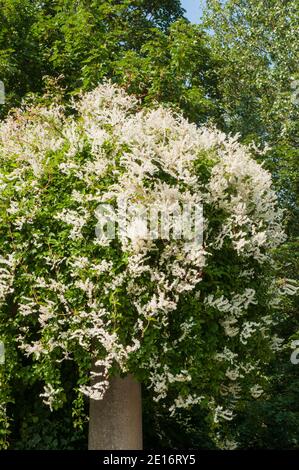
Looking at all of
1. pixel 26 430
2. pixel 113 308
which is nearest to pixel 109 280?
pixel 113 308

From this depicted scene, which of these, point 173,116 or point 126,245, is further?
point 173,116

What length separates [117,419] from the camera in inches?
314

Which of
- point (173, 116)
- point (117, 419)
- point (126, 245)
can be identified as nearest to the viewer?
point (126, 245)

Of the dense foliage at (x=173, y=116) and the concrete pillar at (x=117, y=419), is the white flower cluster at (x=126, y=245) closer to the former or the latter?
the dense foliage at (x=173, y=116)

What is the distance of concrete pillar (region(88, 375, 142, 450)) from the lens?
26.1 ft

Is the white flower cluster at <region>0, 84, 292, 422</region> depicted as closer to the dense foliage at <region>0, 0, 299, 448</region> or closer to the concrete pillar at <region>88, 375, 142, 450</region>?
the dense foliage at <region>0, 0, 299, 448</region>

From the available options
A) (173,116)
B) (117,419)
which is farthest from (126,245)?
(173,116)

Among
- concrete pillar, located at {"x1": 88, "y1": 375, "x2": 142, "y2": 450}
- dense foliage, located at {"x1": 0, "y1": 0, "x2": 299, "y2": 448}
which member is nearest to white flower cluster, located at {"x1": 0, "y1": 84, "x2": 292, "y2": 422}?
dense foliage, located at {"x1": 0, "y1": 0, "x2": 299, "y2": 448}

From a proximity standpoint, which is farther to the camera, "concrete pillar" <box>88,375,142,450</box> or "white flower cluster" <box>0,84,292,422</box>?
"concrete pillar" <box>88,375,142,450</box>

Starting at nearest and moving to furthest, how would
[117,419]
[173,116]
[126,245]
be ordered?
1. [126,245]
2. [117,419]
3. [173,116]

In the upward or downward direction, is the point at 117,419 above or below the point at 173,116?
below

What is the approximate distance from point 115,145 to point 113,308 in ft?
5.87

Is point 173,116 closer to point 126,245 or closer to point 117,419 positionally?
point 126,245

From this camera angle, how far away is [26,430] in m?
9.41
